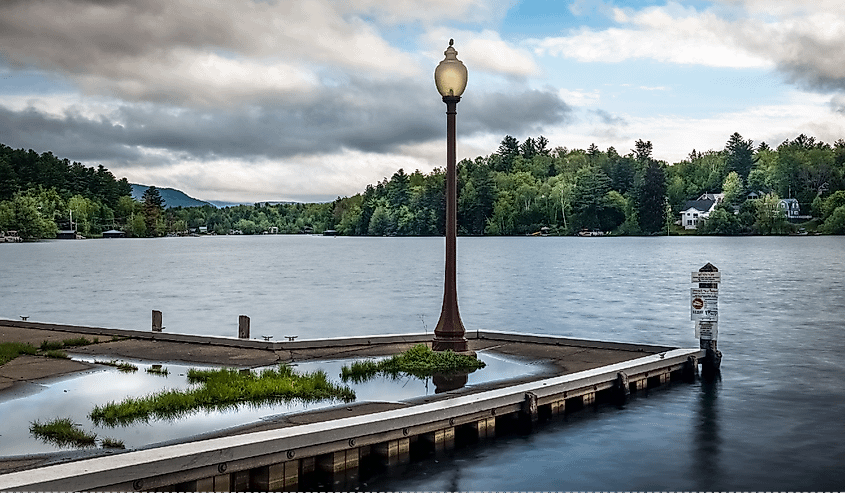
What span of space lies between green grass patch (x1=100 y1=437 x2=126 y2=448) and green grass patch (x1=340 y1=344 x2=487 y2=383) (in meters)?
4.47

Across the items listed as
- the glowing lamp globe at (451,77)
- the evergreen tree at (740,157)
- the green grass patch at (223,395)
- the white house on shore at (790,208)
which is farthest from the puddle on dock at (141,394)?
the evergreen tree at (740,157)

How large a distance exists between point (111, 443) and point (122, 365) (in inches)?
218

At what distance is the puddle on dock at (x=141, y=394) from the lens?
9.87 meters

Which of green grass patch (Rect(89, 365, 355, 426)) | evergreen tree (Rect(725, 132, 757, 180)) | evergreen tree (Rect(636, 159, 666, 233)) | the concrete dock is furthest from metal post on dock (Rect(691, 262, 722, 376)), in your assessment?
evergreen tree (Rect(725, 132, 757, 180))

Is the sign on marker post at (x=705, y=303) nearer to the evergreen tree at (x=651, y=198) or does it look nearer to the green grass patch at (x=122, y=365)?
the green grass patch at (x=122, y=365)

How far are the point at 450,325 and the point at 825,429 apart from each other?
20.6 feet

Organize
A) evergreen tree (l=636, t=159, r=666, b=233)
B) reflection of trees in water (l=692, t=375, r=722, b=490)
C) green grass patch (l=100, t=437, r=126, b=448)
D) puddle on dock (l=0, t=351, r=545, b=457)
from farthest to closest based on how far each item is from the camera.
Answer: evergreen tree (l=636, t=159, r=666, b=233) → reflection of trees in water (l=692, t=375, r=722, b=490) → puddle on dock (l=0, t=351, r=545, b=457) → green grass patch (l=100, t=437, r=126, b=448)

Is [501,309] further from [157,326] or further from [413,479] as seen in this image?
[413,479]

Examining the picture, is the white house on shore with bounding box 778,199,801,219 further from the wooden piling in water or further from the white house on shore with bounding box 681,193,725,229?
the wooden piling in water

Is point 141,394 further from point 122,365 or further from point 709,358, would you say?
point 709,358

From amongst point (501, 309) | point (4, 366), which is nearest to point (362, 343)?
point (4, 366)

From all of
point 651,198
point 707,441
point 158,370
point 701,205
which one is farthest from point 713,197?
point 158,370

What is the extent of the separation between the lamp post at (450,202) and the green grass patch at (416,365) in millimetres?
515

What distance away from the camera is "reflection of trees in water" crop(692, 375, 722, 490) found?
10.7 m
